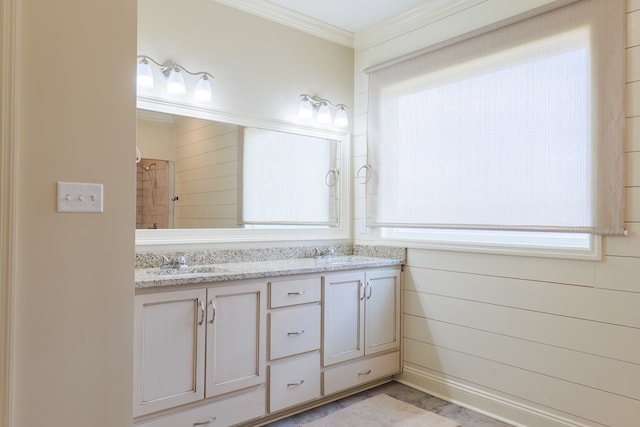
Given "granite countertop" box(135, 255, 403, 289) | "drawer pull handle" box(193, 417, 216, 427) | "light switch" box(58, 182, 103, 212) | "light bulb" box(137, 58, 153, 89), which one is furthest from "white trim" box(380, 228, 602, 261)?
"light switch" box(58, 182, 103, 212)

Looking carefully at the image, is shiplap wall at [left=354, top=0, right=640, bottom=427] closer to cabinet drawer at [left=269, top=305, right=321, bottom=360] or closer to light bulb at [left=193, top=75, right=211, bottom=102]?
cabinet drawer at [left=269, top=305, right=321, bottom=360]

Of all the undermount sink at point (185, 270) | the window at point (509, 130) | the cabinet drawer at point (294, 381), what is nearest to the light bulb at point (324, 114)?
the window at point (509, 130)

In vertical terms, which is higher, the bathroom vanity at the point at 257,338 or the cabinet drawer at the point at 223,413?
the bathroom vanity at the point at 257,338

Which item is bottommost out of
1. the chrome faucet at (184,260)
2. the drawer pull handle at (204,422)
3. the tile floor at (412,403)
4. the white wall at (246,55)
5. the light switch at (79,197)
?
the tile floor at (412,403)

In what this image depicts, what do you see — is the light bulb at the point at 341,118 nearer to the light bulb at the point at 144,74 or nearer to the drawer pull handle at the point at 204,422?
the light bulb at the point at 144,74

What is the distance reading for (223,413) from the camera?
7.20ft

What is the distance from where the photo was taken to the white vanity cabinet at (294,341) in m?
2.39

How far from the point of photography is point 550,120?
7.67ft

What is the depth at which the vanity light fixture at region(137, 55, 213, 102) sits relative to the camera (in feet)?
8.04

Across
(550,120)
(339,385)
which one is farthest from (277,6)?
(339,385)

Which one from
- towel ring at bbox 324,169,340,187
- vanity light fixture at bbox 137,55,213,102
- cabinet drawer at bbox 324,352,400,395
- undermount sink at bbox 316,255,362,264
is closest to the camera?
vanity light fixture at bbox 137,55,213,102

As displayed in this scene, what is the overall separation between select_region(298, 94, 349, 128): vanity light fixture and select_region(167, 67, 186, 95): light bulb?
3.13ft

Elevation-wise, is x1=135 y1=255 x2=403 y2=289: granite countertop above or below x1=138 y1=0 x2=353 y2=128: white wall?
below

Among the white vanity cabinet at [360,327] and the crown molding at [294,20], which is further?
the crown molding at [294,20]
